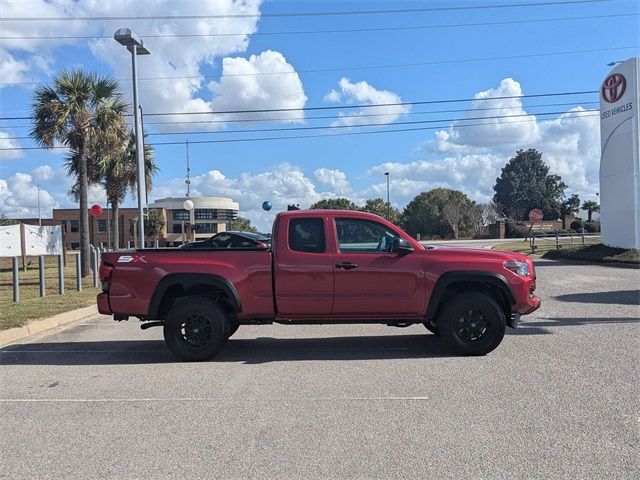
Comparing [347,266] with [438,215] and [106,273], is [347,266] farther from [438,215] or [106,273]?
[438,215]

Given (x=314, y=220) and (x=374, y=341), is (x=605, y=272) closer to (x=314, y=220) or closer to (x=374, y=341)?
(x=374, y=341)

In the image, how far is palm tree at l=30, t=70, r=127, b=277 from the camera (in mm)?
21500

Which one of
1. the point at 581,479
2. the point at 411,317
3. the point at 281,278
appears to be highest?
the point at 281,278

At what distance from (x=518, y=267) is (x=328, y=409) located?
11.7ft

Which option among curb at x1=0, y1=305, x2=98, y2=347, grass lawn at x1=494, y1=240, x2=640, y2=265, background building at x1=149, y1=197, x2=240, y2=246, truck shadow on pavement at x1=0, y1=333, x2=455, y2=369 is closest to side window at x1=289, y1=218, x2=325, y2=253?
truck shadow on pavement at x1=0, y1=333, x2=455, y2=369

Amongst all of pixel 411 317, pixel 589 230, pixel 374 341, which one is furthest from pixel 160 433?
pixel 589 230

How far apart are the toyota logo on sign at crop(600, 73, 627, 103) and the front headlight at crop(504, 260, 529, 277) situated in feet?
67.7

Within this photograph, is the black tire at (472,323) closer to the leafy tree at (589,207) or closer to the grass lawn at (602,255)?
the grass lawn at (602,255)

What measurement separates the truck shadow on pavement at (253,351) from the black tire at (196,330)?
26 centimetres

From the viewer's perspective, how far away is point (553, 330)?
A: 30.4ft

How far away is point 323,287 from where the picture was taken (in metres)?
7.47

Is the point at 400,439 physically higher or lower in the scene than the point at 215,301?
lower

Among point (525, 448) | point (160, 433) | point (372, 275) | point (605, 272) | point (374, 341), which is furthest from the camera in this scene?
point (605, 272)

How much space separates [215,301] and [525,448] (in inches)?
179
